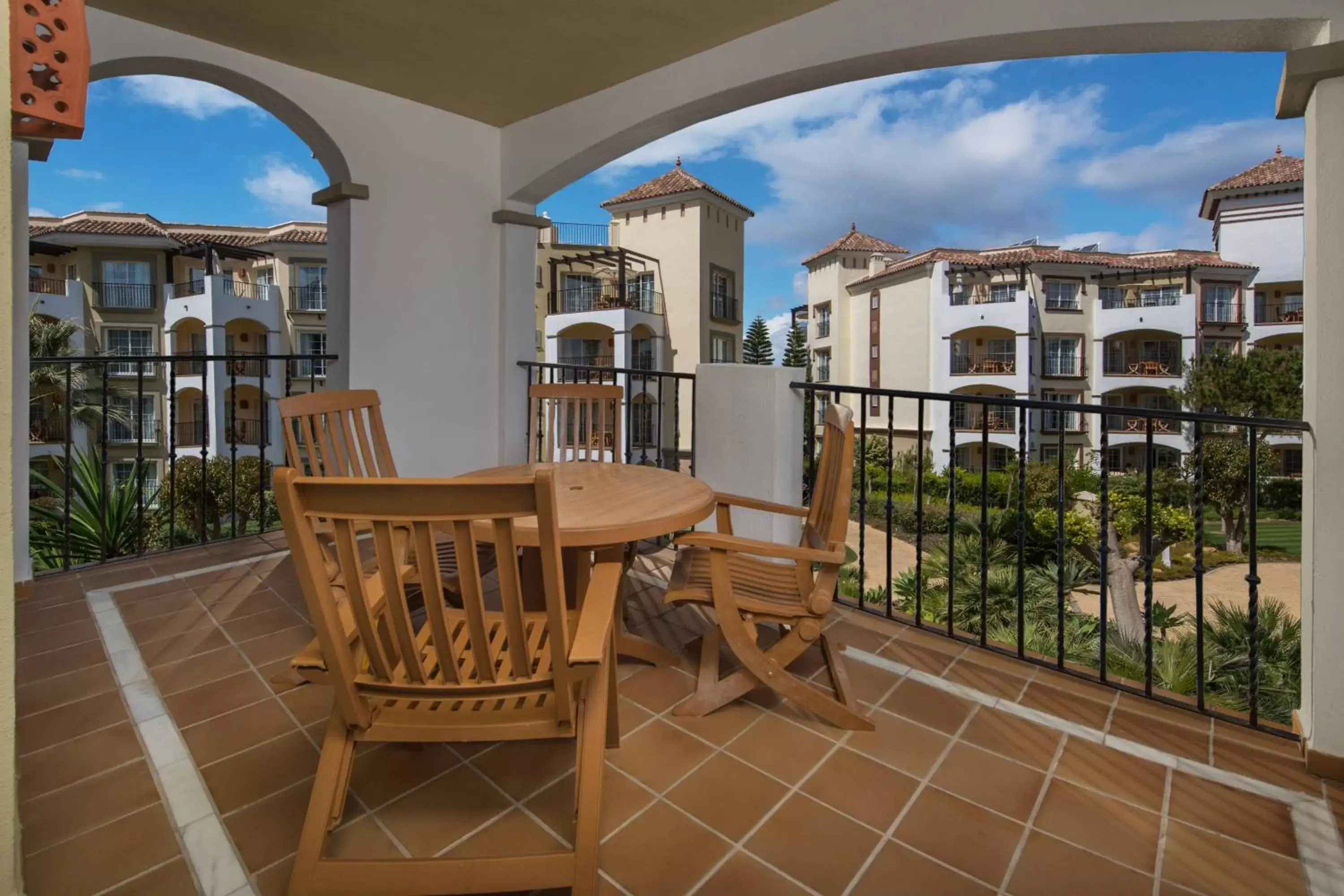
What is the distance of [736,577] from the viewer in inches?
88.4

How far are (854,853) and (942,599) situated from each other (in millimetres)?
7434

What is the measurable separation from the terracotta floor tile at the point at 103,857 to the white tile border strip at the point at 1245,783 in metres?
2.04

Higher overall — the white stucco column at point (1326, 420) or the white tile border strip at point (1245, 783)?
the white stucco column at point (1326, 420)

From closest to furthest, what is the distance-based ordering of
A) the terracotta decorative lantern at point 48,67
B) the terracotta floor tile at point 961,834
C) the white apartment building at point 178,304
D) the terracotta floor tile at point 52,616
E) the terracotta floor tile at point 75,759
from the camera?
the terracotta decorative lantern at point 48,67 → the terracotta floor tile at point 961,834 → the terracotta floor tile at point 75,759 → the terracotta floor tile at point 52,616 → the white apartment building at point 178,304

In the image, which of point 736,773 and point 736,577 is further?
point 736,577

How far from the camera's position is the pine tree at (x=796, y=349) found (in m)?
29.9

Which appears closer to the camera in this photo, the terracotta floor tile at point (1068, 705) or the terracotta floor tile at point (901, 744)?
the terracotta floor tile at point (901, 744)

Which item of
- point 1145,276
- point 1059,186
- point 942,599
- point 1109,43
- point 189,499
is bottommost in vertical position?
point 942,599

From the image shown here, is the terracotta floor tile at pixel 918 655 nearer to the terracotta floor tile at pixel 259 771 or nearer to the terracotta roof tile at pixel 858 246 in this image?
the terracotta floor tile at pixel 259 771

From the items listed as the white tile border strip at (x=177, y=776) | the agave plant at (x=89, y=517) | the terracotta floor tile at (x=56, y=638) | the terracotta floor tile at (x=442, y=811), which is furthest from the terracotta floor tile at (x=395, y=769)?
the agave plant at (x=89, y=517)

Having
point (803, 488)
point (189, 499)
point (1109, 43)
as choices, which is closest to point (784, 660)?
point (803, 488)

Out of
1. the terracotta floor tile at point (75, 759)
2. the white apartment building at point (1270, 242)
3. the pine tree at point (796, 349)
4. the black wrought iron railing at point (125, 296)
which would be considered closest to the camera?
the terracotta floor tile at point (75, 759)

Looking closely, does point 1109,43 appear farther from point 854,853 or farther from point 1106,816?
point 854,853

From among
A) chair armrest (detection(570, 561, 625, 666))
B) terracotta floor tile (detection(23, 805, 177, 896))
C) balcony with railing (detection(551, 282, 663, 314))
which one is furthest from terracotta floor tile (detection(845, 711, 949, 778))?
balcony with railing (detection(551, 282, 663, 314))
